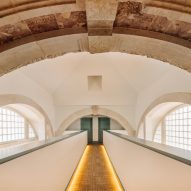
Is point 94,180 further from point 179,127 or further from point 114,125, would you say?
point 114,125

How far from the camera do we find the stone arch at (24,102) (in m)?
8.02

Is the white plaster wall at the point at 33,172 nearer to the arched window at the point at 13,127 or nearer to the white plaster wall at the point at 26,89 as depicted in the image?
the white plaster wall at the point at 26,89

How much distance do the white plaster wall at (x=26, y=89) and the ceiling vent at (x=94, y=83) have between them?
2.18 metres

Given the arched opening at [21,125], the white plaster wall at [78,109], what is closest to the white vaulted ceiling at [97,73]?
the white plaster wall at [78,109]

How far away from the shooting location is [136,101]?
13102 millimetres

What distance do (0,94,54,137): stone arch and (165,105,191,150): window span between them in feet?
21.8

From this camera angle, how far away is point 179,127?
1272cm

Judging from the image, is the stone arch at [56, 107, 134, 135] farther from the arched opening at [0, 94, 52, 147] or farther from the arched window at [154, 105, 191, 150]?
the arched window at [154, 105, 191, 150]

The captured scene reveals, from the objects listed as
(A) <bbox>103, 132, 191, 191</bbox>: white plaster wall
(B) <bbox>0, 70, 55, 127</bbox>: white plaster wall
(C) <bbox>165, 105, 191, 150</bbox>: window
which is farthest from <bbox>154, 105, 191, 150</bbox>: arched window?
(A) <bbox>103, 132, 191, 191</bbox>: white plaster wall

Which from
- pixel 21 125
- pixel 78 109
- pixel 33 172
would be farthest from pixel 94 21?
pixel 21 125

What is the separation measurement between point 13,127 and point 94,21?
486 inches

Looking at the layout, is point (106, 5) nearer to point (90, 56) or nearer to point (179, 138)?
point (90, 56)

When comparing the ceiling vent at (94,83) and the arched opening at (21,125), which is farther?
the arched opening at (21,125)

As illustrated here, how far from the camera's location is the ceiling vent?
1241 centimetres
